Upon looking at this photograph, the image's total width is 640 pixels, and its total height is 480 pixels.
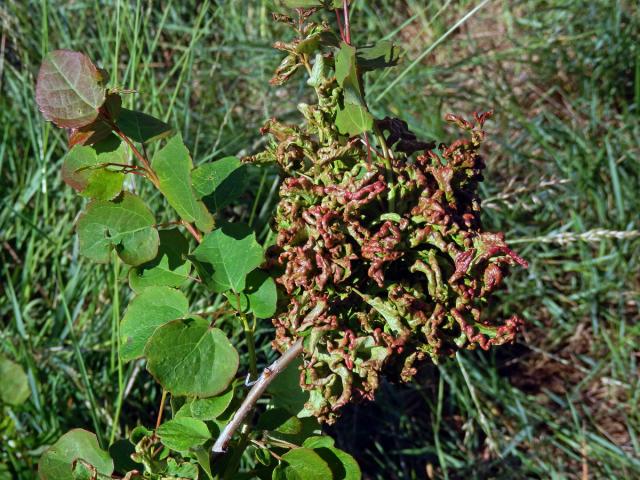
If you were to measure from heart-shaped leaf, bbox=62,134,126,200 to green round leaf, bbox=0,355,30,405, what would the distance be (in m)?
0.38

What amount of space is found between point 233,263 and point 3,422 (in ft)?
2.57

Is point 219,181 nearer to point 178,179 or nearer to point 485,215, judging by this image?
point 178,179

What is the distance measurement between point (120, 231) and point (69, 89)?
17 cm

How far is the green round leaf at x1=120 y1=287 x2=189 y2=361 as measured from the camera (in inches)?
34.9

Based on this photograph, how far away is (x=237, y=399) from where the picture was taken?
960 millimetres

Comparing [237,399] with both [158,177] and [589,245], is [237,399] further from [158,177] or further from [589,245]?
[589,245]

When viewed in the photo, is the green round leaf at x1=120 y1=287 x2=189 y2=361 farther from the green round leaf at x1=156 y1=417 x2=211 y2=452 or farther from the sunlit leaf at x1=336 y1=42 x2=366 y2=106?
the sunlit leaf at x1=336 y1=42 x2=366 y2=106

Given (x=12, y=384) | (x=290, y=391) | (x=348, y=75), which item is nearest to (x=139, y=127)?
(x=348, y=75)

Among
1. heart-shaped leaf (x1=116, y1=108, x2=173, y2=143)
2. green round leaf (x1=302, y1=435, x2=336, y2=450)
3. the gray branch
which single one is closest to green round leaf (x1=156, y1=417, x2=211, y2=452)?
the gray branch

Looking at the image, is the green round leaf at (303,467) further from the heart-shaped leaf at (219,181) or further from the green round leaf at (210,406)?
the heart-shaped leaf at (219,181)

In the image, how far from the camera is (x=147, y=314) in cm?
90

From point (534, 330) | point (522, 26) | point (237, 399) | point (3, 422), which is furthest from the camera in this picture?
point (522, 26)

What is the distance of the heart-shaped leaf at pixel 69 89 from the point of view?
0.84 m

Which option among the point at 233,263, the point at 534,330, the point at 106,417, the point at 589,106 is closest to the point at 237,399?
the point at 233,263
